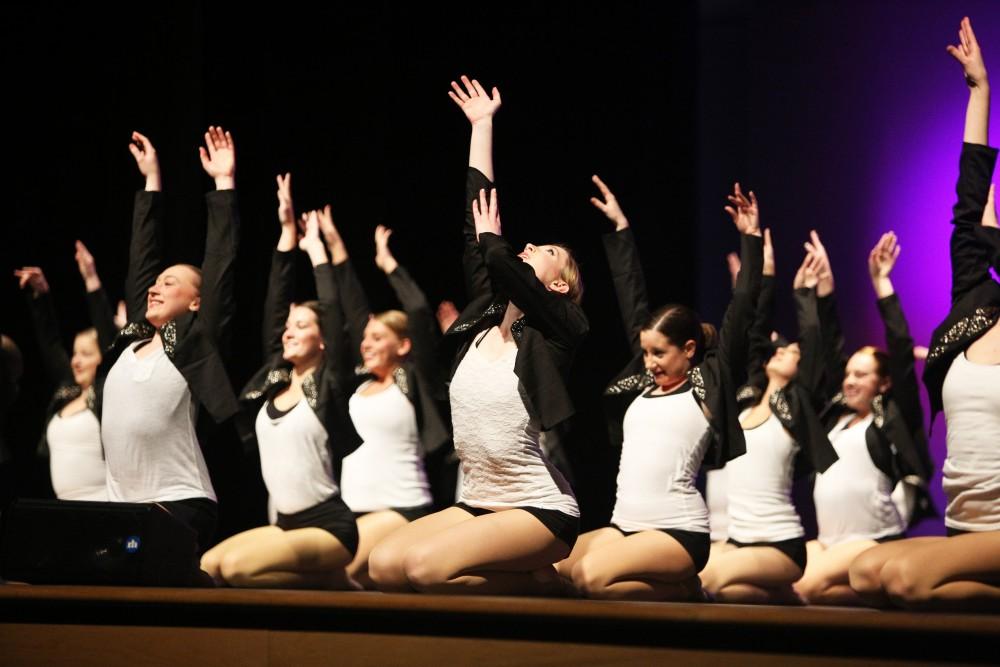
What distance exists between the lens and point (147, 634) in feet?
10.0

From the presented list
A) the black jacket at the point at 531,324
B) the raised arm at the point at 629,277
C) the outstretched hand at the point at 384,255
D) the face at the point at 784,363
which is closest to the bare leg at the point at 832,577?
the face at the point at 784,363

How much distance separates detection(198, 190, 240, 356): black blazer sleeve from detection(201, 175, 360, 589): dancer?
0.49 metres

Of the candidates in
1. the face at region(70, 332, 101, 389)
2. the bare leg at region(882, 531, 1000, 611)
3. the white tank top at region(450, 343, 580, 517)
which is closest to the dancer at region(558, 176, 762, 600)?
the white tank top at region(450, 343, 580, 517)

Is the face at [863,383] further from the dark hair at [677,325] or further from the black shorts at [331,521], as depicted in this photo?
Answer: the black shorts at [331,521]

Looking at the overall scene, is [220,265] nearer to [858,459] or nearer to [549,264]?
[549,264]

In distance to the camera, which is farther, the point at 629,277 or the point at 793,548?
the point at 793,548

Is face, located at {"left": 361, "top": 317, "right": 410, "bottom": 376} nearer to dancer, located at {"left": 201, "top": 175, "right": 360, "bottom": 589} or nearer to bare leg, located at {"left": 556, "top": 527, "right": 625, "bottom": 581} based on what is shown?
dancer, located at {"left": 201, "top": 175, "right": 360, "bottom": 589}

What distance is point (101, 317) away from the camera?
17.1 feet

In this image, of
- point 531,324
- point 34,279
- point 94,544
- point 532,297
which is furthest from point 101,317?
point 532,297

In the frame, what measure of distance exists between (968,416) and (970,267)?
1.41 feet

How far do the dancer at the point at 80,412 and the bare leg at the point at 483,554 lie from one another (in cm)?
233

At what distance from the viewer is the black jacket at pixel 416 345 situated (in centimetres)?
496

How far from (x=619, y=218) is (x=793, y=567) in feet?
5.27

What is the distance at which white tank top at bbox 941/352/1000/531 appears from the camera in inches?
121
